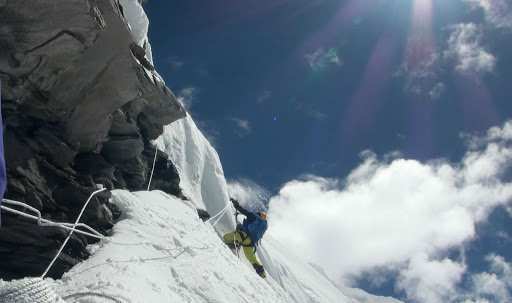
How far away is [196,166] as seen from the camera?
67.2ft

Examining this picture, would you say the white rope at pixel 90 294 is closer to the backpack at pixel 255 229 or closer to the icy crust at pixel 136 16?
the backpack at pixel 255 229

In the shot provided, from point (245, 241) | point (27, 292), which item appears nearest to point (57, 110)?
point (27, 292)

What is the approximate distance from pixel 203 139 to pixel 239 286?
52.6ft

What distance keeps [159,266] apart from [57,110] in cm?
355

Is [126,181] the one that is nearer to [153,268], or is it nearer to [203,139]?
[153,268]

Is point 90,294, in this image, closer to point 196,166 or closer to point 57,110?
point 57,110

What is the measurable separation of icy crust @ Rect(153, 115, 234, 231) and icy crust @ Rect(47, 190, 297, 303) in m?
7.27

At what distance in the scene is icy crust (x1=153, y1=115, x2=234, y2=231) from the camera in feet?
61.8

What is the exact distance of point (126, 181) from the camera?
451 inches

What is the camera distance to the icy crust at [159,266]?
542 centimetres

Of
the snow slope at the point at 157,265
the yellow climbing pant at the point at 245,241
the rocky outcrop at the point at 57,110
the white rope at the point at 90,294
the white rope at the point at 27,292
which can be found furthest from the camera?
the yellow climbing pant at the point at 245,241

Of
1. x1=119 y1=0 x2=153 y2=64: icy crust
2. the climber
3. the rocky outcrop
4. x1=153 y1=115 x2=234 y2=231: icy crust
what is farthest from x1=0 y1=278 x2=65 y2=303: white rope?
x1=119 y1=0 x2=153 y2=64: icy crust

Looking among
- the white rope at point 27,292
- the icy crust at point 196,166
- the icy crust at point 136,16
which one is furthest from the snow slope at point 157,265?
the icy crust at point 136,16

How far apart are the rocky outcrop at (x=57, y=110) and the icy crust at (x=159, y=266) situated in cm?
54
